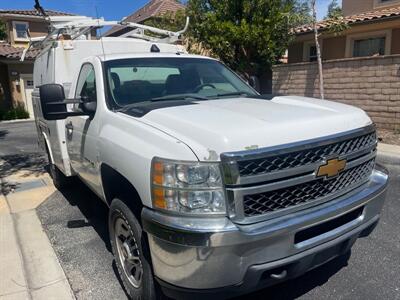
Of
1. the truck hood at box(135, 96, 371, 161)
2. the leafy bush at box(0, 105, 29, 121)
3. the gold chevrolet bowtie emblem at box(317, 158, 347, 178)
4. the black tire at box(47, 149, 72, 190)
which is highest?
the truck hood at box(135, 96, 371, 161)

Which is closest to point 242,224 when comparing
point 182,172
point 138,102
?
point 182,172

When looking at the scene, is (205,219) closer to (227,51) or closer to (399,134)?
(399,134)

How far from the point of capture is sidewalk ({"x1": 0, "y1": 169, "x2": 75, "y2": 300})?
11.0 ft

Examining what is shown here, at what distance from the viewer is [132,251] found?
3.10 meters

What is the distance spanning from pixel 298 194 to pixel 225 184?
1.82ft

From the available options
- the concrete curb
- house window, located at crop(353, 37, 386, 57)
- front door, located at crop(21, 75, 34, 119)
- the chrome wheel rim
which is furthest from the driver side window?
front door, located at crop(21, 75, 34, 119)

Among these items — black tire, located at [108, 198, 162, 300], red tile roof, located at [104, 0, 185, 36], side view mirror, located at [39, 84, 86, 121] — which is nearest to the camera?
black tire, located at [108, 198, 162, 300]

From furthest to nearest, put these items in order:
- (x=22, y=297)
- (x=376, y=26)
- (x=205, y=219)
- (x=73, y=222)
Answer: (x=376, y=26)
(x=73, y=222)
(x=22, y=297)
(x=205, y=219)

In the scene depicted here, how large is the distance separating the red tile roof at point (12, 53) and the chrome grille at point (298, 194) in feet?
64.9

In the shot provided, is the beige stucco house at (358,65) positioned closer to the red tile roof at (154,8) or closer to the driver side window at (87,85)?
the driver side window at (87,85)

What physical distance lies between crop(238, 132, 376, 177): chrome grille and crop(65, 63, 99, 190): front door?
1.70 meters

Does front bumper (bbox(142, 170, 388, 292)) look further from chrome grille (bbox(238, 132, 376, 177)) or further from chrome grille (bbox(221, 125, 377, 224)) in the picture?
chrome grille (bbox(238, 132, 376, 177))

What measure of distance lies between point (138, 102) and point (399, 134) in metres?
7.93

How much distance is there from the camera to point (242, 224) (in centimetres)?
230
